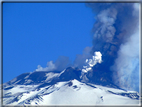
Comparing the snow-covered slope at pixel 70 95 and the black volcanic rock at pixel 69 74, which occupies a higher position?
the black volcanic rock at pixel 69 74

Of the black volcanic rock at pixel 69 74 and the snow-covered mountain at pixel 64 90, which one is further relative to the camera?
the black volcanic rock at pixel 69 74

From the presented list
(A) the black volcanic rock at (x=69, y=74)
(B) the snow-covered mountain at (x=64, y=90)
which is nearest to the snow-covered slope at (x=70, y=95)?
(B) the snow-covered mountain at (x=64, y=90)

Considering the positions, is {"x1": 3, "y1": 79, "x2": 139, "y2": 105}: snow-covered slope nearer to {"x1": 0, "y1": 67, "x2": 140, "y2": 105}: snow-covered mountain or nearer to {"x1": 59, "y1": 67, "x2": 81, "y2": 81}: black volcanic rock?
{"x1": 0, "y1": 67, "x2": 140, "y2": 105}: snow-covered mountain

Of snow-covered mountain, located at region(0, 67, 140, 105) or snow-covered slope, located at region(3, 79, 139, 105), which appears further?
snow-covered mountain, located at region(0, 67, 140, 105)

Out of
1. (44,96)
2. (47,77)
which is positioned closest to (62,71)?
(47,77)

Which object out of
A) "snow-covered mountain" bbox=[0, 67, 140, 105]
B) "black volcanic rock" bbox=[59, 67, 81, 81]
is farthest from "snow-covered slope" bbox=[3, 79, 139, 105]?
"black volcanic rock" bbox=[59, 67, 81, 81]

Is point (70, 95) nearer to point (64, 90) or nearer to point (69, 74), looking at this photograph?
point (64, 90)

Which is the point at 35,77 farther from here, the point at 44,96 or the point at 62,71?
the point at 44,96

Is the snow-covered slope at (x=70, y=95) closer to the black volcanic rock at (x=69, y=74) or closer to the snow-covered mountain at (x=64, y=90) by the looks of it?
the snow-covered mountain at (x=64, y=90)
